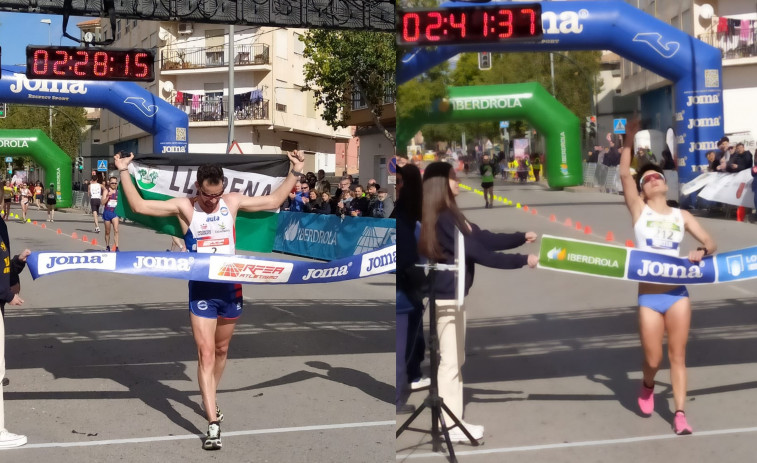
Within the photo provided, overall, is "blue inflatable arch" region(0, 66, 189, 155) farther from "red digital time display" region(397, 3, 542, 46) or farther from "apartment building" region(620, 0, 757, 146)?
"apartment building" region(620, 0, 757, 146)

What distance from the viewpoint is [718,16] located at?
2729mm

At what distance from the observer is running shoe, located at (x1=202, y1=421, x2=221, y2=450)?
6066mm

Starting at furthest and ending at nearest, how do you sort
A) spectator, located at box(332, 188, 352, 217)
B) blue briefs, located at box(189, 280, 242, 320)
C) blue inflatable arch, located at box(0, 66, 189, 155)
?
1. spectator, located at box(332, 188, 352, 217)
2. blue inflatable arch, located at box(0, 66, 189, 155)
3. blue briefs, located at box(189, 280, 242, 320)

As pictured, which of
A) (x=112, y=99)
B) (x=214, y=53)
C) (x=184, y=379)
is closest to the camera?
(x=184, y=379)

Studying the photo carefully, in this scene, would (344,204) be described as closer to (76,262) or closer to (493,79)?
(76,262)

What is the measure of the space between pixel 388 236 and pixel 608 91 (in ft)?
47.5

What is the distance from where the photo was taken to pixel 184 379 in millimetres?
8320

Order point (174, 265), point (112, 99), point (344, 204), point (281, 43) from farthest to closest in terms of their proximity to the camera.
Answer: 1. point (281, 43)
2. point (344, 204)
3. point (112, 99)
4. point (174, 265)

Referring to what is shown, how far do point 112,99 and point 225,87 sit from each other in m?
11.6

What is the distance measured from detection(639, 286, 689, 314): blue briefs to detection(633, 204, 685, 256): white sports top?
0.11 m

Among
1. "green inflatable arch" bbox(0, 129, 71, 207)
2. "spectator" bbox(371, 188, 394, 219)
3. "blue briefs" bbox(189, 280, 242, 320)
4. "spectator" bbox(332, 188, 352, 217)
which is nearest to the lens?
"blue briefs" bbox(189, 280, 242, 320)

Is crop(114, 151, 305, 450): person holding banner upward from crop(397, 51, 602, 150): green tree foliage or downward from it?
downward

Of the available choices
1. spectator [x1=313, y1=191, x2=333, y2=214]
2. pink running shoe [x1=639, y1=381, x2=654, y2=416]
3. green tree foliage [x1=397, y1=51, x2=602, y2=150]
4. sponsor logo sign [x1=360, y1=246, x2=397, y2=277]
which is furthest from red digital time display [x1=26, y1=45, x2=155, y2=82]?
pink running shoe [x1=639, y1=381, x2=654, y2=416]

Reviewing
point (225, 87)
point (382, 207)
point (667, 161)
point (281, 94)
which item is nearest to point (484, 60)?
point (667, 161)
